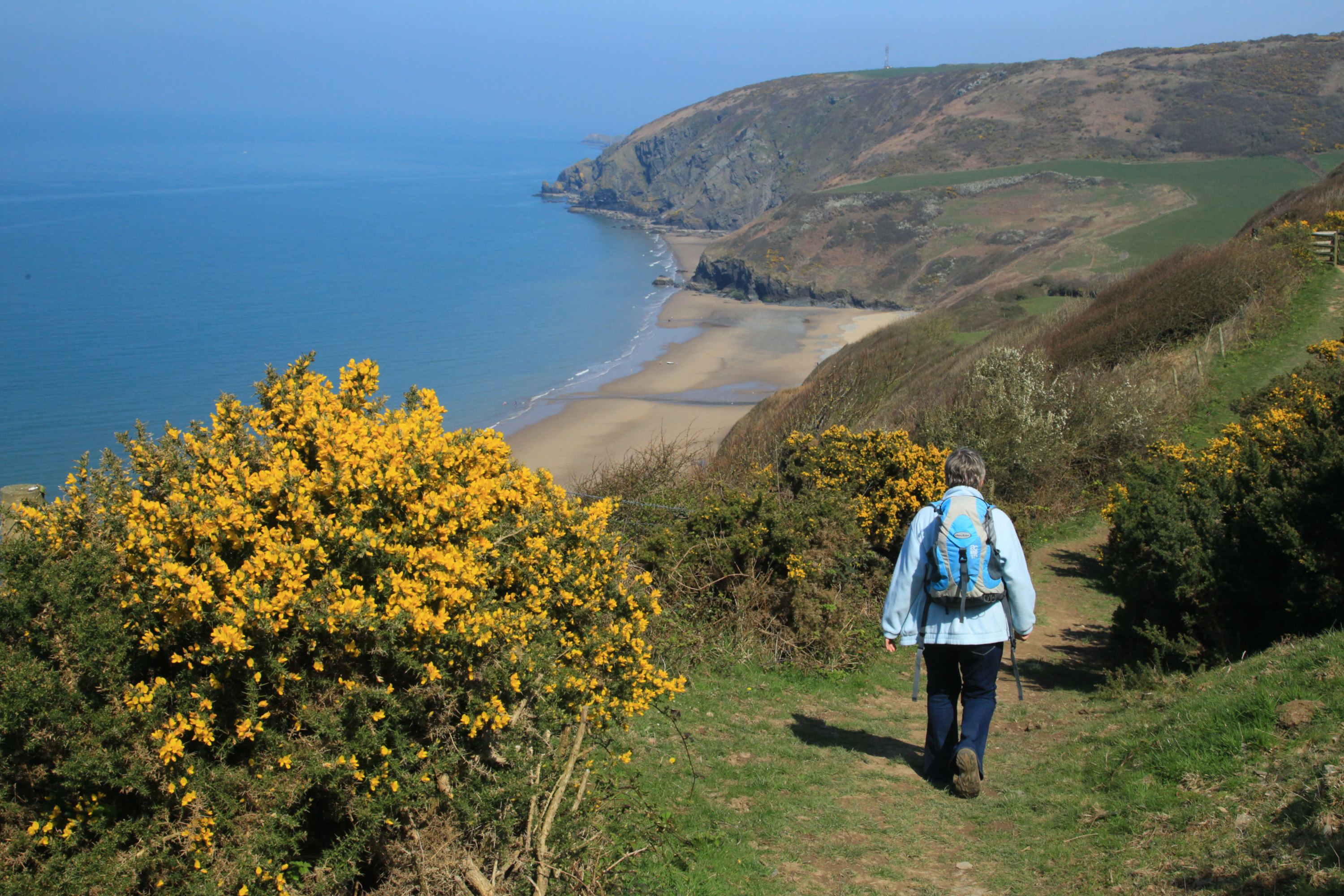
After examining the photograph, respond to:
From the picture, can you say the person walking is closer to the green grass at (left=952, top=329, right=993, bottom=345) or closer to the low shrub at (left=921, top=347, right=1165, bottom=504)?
the low shrub at (left=921, top=347, right=1165, bottom=504)

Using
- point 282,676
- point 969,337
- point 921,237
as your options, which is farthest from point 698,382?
point 921,237

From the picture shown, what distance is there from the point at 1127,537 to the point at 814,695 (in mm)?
3067

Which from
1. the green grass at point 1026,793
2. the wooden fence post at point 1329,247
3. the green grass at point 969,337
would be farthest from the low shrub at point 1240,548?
the green grass at point 969,337

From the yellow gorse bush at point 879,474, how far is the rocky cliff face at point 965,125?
271 ft

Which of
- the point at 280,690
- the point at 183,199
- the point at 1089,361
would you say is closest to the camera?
the point at 280,690

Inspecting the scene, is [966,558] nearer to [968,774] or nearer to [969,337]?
[968,774]

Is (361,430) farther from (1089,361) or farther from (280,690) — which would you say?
(1089,361)

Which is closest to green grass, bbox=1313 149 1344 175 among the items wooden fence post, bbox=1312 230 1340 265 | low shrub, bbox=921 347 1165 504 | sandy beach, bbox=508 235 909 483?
sandy beach, bbox=508 235 909 483

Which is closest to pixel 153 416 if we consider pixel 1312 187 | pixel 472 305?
pixel 472 305

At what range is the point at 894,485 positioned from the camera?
8.98 metres

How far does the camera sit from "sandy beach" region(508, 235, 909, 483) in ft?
96.0

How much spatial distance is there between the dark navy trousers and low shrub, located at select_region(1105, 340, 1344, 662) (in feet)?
8.31

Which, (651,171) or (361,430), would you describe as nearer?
→ (361,430)

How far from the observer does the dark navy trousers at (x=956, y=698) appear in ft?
15.9
